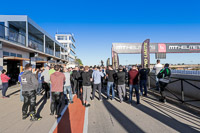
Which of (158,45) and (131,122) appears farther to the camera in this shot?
(158,45)

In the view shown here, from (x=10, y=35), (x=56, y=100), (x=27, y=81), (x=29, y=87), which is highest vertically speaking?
(x=10, y=35)

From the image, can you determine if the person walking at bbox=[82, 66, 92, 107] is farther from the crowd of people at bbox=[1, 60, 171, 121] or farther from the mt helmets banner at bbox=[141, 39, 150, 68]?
the mt helmets banner at bbox=[141, 39, 150, 68]

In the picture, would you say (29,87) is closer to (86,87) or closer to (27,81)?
(27,81)

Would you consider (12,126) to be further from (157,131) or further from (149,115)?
(149,115)

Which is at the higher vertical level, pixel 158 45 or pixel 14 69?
pixel 158 45

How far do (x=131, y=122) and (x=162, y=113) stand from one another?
58.7 inches

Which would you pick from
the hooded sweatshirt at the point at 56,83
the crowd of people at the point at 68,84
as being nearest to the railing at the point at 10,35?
the crowd of people at the point at 68,84

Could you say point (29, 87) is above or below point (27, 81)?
below

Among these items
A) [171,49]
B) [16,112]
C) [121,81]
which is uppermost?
[171,49]

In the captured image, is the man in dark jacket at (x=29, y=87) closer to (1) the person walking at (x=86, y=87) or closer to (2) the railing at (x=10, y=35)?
(1) the person walking at (x=86, y=87)

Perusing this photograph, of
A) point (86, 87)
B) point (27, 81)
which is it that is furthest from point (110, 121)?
point (27, 81)

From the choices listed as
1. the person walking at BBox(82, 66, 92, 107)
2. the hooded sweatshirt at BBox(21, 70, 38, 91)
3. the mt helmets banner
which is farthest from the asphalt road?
the mt helmets banner

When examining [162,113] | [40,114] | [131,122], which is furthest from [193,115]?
[40,114]

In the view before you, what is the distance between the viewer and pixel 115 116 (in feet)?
12.2
